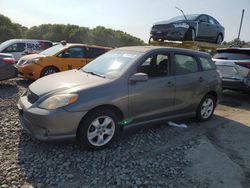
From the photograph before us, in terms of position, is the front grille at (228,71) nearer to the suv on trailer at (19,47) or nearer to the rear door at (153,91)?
the rear door at (153,91)

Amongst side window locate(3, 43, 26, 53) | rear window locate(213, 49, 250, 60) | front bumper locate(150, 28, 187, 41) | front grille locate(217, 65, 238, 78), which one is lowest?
front grille locate(217, 65, 238, 78)

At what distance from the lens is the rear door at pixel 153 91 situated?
4551 millimetres

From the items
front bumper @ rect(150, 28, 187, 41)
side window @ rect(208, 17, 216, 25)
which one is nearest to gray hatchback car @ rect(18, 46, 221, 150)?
front bumper @ rect(150, 28, 187, 41)

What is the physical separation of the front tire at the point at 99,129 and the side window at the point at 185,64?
5.86 ft

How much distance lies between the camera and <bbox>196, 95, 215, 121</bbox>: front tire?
596cm

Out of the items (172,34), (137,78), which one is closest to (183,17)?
(172,34)

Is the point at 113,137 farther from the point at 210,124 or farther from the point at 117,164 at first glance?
the point at 210,124

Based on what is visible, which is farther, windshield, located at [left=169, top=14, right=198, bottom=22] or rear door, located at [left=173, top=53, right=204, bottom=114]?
windshield, located at [left=169, top=14, right=198, bottom=22]

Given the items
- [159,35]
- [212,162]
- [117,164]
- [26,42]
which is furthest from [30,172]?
[26,42]

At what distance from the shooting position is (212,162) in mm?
4141

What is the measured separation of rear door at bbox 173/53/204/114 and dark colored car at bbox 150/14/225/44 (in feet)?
18.1

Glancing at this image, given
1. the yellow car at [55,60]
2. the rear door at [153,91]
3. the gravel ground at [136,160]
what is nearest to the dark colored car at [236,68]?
the gravel ground at [136,160]

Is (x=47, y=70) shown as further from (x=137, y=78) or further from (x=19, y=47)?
(x=137, y=78)

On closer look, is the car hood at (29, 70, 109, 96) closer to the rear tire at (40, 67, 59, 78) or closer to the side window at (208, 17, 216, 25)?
the rear tire at (40, 67, 59, 78)
